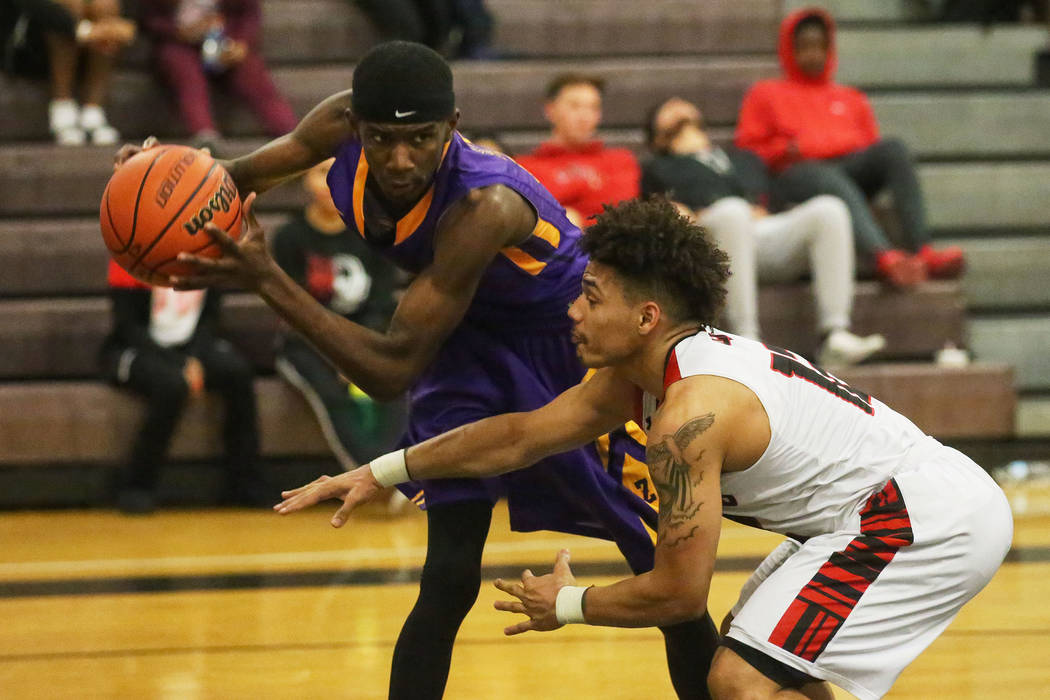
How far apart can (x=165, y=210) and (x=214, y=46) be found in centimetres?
457

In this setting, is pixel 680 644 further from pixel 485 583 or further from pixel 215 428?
pixel 215 428

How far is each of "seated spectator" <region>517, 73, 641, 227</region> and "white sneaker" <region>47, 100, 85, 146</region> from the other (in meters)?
2.40

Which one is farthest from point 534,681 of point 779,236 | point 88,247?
point 88,247

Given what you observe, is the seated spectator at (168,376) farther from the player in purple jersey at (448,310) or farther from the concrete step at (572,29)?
the player in purple jersey at (448,310)

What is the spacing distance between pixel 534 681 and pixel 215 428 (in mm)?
2951

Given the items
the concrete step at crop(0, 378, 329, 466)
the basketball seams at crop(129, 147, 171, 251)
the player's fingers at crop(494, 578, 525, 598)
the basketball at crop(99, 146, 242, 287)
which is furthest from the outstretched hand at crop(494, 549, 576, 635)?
the concrete step at crop(0, 378, 329, 466)

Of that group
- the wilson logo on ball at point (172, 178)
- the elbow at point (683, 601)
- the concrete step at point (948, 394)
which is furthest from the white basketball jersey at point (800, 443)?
the concrete step at point (948, 394)

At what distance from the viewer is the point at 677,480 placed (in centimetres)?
225

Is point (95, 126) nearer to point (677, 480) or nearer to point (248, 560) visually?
point (248, 560)

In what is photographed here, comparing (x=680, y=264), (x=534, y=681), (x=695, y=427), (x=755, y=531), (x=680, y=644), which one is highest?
(x=680, y=264)

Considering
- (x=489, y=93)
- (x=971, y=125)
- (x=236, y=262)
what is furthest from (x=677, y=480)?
(x=971, y=125)

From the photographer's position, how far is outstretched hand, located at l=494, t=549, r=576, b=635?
2.37m

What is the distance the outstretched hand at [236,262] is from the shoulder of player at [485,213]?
1.35 ft

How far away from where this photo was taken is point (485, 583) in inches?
182
